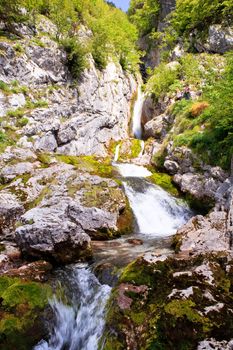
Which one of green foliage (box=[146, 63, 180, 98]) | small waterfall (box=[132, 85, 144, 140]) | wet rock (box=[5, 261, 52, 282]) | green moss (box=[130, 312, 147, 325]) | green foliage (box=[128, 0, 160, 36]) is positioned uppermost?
green foliage (box=[128, 0, 160, 36])

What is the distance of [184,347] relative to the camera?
5.02m

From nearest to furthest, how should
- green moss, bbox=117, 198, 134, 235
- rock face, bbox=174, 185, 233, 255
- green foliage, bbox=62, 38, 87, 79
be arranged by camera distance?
rock face, bbox=174, 185, 233, 255 < green moss, bbox=117, 198, 134, 235 < green foliage, bbox=62, 38, 87, 79

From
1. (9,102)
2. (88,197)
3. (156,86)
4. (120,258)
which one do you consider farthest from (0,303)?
(156,86)

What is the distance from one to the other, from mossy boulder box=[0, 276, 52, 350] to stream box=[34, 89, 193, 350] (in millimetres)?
249

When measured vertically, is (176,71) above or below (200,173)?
above

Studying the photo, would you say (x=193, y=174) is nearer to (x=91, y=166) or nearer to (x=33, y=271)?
(x=91, y=166)

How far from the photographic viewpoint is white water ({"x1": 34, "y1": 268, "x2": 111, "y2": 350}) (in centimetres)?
616

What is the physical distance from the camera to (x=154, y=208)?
14609mm

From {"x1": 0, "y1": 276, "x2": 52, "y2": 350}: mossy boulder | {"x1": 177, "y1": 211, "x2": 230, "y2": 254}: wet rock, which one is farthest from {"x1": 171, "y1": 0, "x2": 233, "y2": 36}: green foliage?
{"x1": 0, "y1": 276, "x2": 52, "y2": 350}: mossy boulder

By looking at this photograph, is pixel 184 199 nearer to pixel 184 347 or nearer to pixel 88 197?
pixel 88 197

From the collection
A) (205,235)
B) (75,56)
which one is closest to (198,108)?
(205,235)

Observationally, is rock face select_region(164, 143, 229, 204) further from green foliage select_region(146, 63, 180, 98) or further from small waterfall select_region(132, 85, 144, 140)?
small waterfall select_region(132, 85, 144, 140)

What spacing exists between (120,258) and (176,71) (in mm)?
23158

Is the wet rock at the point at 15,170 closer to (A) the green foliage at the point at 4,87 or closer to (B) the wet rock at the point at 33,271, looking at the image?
(B) the wet rock at the point at 33,271
